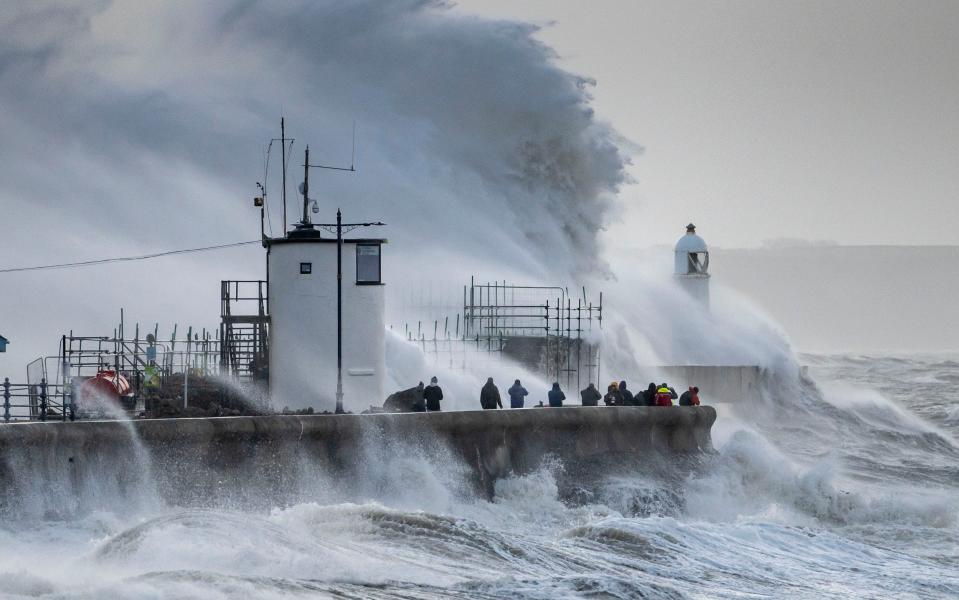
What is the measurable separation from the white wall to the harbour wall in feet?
8.09

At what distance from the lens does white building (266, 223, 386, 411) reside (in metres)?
20.0

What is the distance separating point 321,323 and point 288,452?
167 inches

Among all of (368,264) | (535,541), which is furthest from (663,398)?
(535,541)

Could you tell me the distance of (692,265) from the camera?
128 ft

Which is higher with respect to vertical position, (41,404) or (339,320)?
(339,320)

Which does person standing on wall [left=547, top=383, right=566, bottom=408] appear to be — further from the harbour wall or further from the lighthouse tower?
the lighthouse tower

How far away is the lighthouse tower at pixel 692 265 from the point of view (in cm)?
3878

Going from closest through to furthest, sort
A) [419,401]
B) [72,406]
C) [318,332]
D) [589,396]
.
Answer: [72,406], [419,401], [318,332], [589,396]

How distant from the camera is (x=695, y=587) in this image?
1454 centimetres

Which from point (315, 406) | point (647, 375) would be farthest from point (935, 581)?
point (647, 375)

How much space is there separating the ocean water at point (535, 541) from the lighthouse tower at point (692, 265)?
44.8 ft

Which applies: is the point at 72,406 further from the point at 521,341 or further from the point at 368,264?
the point at 521,341

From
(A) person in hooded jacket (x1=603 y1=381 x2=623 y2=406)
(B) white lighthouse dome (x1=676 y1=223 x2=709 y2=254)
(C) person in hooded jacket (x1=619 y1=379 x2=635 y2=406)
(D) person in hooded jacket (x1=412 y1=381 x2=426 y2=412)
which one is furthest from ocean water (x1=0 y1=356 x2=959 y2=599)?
(B) white lighthouse dome (x1=676 y1=223 x2=709 y2=254)

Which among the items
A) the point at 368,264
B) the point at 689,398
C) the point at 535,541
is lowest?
the point at 535,541
